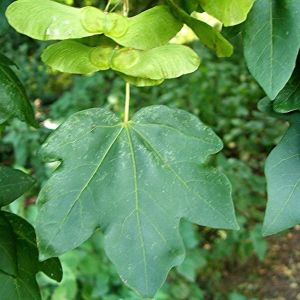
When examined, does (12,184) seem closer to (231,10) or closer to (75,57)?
(75,57)

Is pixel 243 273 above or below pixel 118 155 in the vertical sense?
below

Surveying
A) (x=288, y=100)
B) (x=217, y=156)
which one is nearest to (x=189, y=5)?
(x=288, y=100)

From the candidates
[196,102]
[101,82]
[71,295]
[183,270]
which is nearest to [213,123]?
[196,102]

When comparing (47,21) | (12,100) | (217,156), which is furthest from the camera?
(217,156)

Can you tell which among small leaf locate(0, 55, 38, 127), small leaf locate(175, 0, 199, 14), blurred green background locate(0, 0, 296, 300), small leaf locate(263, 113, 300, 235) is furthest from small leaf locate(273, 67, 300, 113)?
blurred green background locate(0, 0, 296, 300)

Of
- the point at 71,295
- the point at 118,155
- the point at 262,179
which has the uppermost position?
the point at 118,155

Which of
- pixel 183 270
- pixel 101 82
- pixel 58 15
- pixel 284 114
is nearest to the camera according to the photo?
pixel 58 15

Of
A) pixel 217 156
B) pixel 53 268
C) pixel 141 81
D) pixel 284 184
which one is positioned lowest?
pixel 217 156

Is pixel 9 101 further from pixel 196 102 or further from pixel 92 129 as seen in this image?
pixel 196 102
